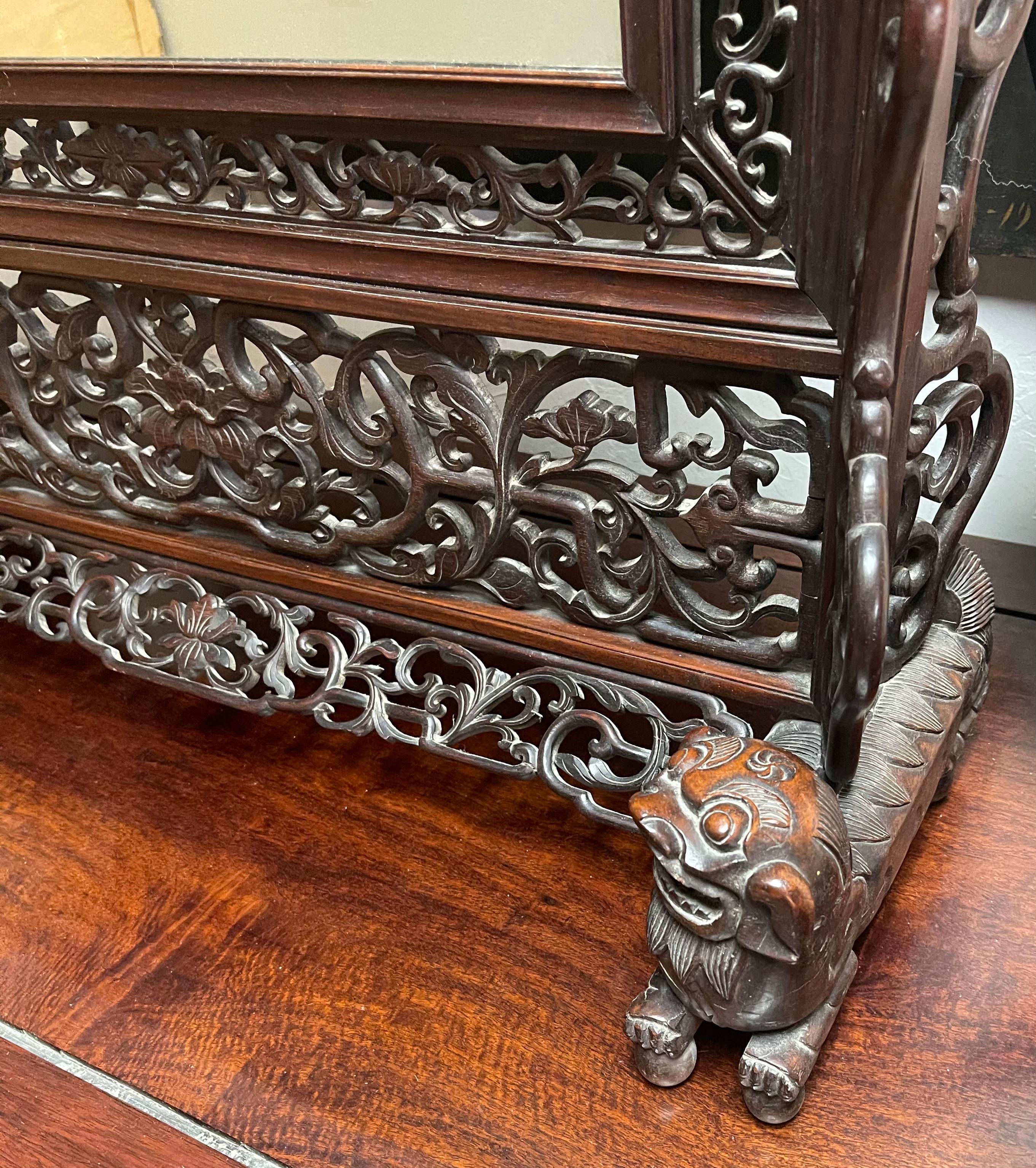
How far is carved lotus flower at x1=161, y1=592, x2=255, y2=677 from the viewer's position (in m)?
1.03

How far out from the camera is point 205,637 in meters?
1.04

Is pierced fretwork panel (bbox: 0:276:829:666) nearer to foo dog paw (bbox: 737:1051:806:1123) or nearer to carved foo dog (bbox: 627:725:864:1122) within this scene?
carved foo dog (bbox: 627:725:864:1122)

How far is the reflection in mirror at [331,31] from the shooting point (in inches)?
27.3

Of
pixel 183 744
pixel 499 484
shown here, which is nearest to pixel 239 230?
pixel 499 484

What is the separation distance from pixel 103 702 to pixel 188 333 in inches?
15.7

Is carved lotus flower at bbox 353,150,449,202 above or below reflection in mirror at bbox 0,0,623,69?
below

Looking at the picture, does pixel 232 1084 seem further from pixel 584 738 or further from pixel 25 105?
pixel 25 105

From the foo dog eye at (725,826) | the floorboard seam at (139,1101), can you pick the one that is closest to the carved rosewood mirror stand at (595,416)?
the foo dog eye at (725,826)

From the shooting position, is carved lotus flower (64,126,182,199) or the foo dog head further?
carved lotus flower (64,126,182,199)

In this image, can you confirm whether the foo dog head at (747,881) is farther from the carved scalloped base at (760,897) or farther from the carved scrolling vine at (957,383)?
the carved scrolling vine at (957,383)

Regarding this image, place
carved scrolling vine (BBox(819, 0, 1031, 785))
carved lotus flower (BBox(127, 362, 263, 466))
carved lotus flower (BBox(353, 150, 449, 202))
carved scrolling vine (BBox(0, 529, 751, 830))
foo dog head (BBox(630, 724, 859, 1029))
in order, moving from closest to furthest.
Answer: carved scrolling vine (BBox(819, 0, 1031, 785)), foo dog head (BBox(630, 724, 859, 1029)), carved lotus flower (BBox(353, 150, 449, 202)), carved scrolling vine (BBox(0, 529, 751, 830)), carved lotus flower (BBox(127, 362, 263, 466))

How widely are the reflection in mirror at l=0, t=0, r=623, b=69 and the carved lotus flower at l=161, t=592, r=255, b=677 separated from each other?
45 centimetres

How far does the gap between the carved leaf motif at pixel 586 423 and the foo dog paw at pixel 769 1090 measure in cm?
41

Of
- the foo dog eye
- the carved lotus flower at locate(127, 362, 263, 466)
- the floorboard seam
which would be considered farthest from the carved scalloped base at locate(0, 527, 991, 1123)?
the floorboard seam
